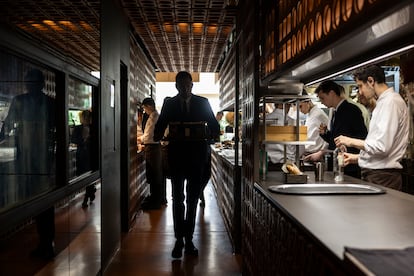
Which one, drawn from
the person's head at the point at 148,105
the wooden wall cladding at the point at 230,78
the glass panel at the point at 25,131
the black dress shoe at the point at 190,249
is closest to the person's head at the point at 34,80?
the glass panel at the point at 25,131

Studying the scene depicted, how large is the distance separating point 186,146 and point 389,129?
195 cm

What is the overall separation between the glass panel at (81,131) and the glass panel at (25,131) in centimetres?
31

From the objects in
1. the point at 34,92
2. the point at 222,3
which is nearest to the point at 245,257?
the point at 34,92

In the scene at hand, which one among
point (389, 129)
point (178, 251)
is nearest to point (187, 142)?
point (178, 251)

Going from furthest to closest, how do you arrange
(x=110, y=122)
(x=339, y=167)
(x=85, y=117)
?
(x=110, y=122)
(x=85, y=117)
(x=339, y=167)

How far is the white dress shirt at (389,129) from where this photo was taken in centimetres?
273

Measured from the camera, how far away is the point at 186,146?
A: 413 cm

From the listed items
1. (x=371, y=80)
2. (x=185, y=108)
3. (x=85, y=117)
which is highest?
(x=371, y=80)

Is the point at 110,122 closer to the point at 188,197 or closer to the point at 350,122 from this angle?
the point at 188,197

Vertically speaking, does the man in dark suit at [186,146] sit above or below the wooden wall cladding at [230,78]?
below

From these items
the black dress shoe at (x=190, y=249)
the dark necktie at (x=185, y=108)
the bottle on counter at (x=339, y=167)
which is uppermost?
the dark necktie at (x=185, y=108)

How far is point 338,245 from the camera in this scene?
4.33 ft

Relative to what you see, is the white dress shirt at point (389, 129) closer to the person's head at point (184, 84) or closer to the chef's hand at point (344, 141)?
the chef's hand at point (344, 141)

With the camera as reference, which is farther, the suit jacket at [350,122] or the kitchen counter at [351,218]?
the suit jacket at [350,122]
